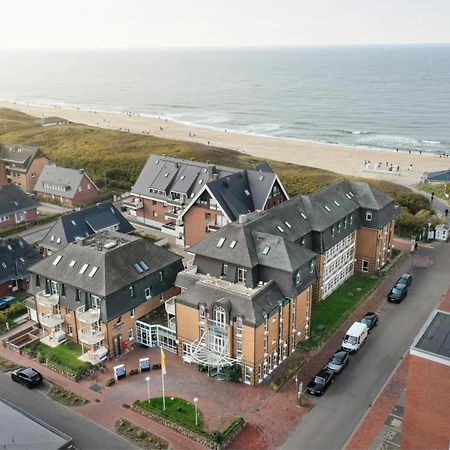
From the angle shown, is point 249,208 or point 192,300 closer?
point 192,300

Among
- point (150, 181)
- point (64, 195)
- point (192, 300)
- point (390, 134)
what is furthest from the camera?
point (390, 134)

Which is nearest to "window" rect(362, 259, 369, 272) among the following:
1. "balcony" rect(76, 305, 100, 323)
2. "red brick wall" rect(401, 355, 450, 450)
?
Answer: "red brick wall" rect(401, 355, 450, 450)

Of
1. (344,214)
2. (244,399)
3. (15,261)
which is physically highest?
(344,214)

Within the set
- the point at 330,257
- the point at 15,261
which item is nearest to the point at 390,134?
the point at 330,257

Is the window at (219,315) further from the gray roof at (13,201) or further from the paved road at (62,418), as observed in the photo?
the gray roof at (13,201)

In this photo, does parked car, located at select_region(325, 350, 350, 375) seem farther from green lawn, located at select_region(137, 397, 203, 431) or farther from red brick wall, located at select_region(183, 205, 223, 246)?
A: red brick wall, located at select_region(183, 205, 223, 246)

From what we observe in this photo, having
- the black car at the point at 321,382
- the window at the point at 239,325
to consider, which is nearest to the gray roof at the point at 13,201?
the window at the point at 239,325

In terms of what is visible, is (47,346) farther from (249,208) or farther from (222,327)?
(249,208)
